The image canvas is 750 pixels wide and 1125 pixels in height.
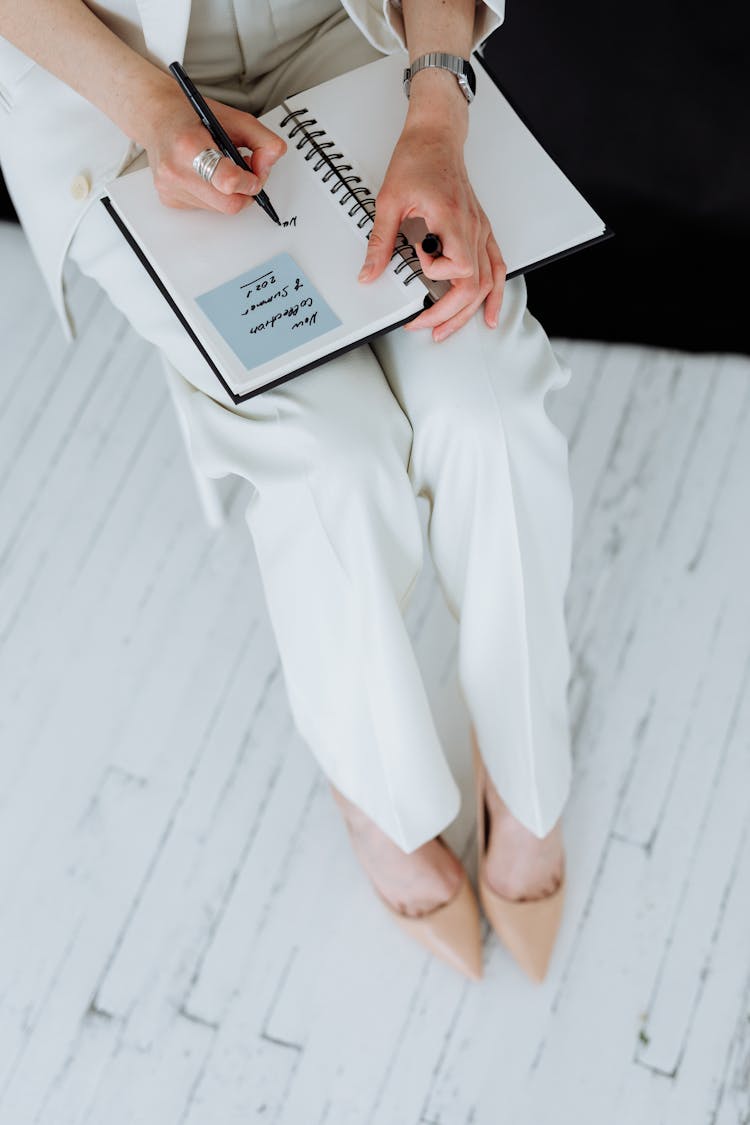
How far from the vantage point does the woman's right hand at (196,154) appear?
2.79 feet

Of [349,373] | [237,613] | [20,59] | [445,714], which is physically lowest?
[445,714]

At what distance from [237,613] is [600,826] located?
48cm

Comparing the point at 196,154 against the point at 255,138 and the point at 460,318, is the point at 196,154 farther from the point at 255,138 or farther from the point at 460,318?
the point at 460,318

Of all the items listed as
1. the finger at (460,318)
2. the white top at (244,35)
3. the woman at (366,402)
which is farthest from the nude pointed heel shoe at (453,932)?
the white top at (244,35)

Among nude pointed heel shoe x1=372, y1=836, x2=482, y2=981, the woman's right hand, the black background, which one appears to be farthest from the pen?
nude pointed heel shoe x1=372, y1=836, x2=482, y2=981

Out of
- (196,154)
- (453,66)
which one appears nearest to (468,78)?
(453,66)

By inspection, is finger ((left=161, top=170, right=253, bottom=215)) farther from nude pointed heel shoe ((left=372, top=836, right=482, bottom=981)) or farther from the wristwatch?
nude pointed heel shoe ((left=372, top=836, right=482, bottom=981))

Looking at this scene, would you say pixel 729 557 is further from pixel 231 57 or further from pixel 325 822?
pixel 231 57

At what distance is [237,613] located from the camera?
1343 millimetres

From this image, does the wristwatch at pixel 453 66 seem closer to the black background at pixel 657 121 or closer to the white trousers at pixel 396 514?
the white trousers at pixel 396 514

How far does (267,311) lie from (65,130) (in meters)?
0.29

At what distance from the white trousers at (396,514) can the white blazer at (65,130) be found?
3 centimetres

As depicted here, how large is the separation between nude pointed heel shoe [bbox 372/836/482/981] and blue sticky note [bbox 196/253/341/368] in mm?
594

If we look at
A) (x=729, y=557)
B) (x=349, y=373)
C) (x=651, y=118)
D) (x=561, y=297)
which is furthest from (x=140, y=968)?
(x=651, y=118)
